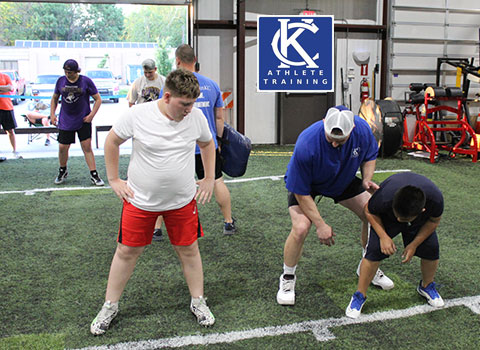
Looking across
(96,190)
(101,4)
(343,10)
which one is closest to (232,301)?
(96,190)

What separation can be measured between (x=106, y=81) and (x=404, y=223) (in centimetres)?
962

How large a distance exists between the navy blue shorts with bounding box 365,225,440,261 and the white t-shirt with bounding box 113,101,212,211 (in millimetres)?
1147

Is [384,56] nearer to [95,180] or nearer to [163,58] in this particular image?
[163,58]

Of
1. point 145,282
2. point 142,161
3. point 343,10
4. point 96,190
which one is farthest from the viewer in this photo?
point 343,10

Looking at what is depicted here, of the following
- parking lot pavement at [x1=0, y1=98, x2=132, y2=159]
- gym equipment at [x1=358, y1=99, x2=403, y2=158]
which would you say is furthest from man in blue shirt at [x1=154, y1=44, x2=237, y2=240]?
parking lot pavement at [x1=0, y1=98, x2=132, y2=159]

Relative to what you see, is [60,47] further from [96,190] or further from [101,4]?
[96,190]

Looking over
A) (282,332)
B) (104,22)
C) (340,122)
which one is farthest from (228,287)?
(104,22)

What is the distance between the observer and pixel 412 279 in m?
3.61

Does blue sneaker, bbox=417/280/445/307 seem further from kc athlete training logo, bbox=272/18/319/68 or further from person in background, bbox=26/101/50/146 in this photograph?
person in background, bbox=26/101/50/146

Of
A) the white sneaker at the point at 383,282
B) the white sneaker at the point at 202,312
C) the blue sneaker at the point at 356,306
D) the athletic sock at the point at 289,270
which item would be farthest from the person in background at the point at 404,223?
the white sneaker at the point at 202,312

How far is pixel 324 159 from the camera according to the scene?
2951 millimetres

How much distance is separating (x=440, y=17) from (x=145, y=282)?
10.2 meters

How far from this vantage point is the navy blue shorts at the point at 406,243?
9.64ft

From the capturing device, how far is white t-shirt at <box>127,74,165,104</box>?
5.43 meters
